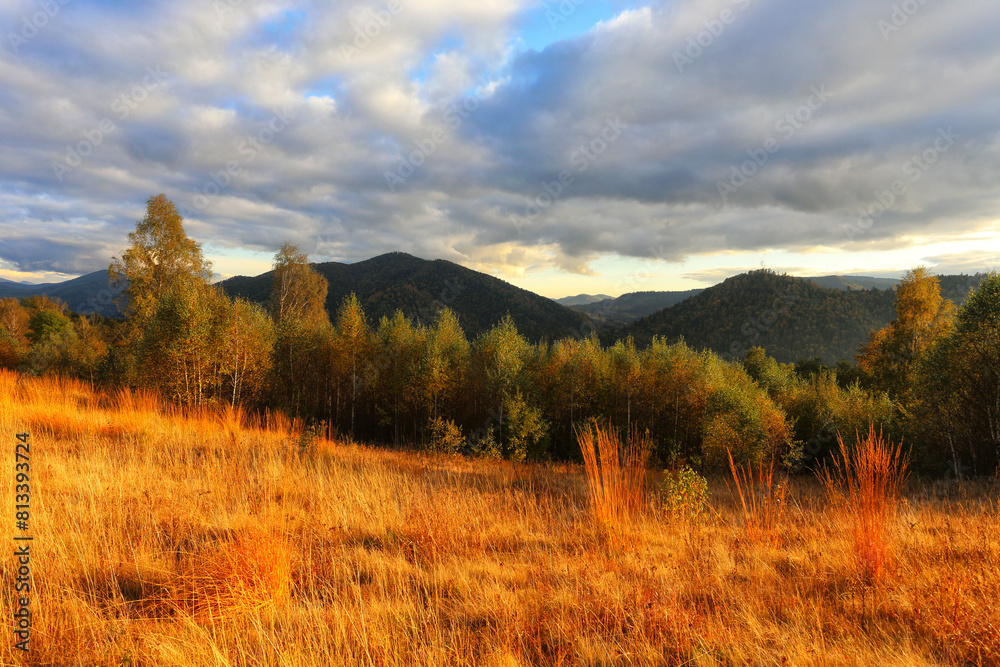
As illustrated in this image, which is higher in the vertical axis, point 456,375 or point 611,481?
point 611,481

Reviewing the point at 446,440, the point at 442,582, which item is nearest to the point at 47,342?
the point at 446,440

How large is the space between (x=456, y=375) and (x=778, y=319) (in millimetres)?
86384

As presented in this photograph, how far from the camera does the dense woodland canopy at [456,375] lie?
66.7 feet

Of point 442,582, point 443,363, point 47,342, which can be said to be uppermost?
point 47,342

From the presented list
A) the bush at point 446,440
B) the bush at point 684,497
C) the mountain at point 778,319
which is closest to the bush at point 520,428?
the bush at point 446,440

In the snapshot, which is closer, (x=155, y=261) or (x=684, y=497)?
(x=684, y=497)

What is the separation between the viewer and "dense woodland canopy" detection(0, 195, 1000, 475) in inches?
800

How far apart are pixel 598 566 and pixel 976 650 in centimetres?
249

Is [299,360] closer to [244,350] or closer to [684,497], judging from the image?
[244,350]

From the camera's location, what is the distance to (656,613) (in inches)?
119

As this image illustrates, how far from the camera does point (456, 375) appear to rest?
2909 centimetres

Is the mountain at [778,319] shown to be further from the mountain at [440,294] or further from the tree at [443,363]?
the tree at [443,363]

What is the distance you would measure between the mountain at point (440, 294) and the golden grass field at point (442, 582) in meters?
78.1

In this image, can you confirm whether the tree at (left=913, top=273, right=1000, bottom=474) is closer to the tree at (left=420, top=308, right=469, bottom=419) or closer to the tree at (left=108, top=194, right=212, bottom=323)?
the tree at (left=420, top=308, right=469, bottom=419)
